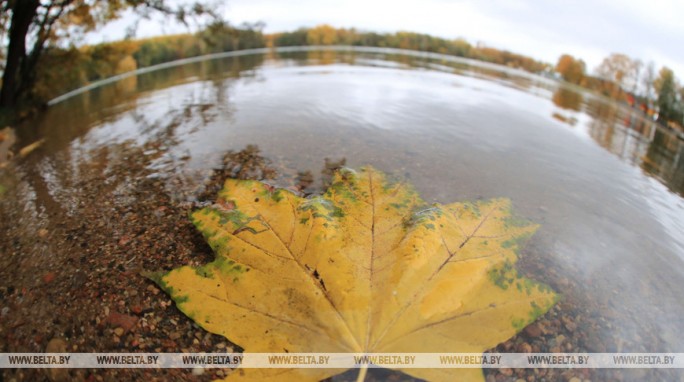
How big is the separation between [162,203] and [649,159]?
4842 millimetres

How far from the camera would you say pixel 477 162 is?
2.62 m

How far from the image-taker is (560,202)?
6.94 ft

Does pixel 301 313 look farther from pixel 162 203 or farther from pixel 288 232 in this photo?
pixel 162 203

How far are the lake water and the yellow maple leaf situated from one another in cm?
42

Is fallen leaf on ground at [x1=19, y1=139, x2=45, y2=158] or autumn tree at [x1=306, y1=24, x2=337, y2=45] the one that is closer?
fallen leaf on ground at [x1=19, y1=139, x2=45, y2=158]

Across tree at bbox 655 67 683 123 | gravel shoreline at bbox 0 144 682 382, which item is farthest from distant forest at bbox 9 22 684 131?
gravel shoreline at bbox 0 144 682 382

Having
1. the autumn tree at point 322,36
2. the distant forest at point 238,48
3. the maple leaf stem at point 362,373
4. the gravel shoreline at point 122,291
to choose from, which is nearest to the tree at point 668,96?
the distant forest at point 238,48

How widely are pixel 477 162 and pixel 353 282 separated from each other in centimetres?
199

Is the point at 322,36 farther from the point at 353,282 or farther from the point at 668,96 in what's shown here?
the point at 353,282

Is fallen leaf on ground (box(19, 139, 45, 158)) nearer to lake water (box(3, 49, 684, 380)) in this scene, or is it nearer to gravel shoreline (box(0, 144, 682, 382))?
lake water (box(3, 49, 684, 380))

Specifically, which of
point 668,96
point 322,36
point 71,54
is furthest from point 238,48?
point 668,96

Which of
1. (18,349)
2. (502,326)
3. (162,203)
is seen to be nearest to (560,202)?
(502,326)

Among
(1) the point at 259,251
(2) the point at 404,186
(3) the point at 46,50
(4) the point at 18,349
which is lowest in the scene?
(4) the point at 18,349

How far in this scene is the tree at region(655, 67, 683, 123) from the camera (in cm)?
590
